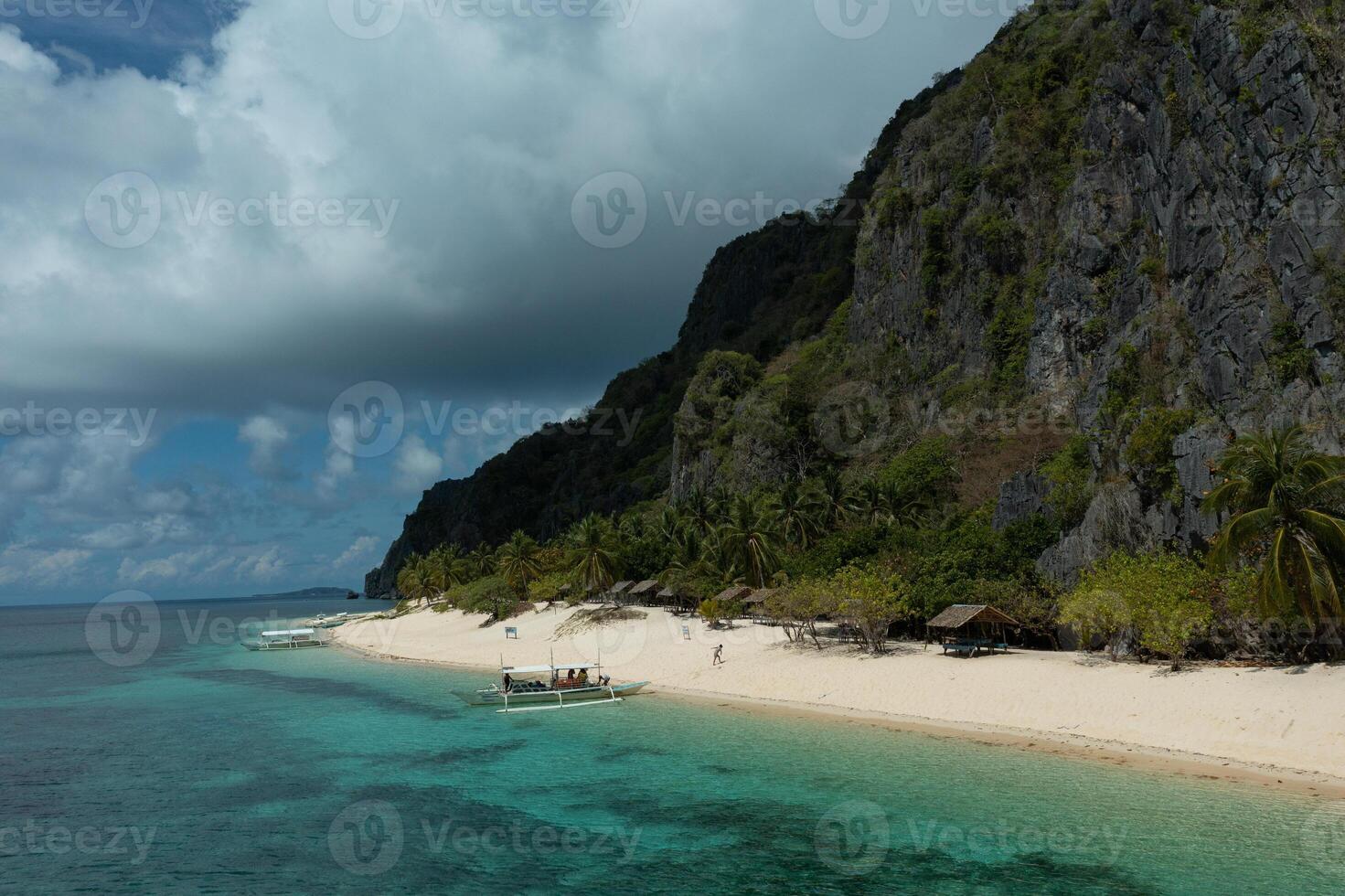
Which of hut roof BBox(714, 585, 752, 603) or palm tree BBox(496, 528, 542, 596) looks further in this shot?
palm tree BBox(496, 528, 542, 596)

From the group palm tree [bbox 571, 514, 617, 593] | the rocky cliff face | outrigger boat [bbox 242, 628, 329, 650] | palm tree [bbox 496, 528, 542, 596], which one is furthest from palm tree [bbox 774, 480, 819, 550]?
outrigger boat [bbox 242, 628, 329, 650]

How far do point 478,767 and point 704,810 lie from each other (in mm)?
10856

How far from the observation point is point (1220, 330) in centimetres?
4369

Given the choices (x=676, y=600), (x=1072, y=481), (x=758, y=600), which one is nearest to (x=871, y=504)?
(x=758, y=600)

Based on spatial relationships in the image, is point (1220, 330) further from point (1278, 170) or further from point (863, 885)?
point (863, 885)

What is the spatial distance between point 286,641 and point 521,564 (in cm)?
3040

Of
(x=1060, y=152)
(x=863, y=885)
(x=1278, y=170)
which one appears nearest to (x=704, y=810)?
(x=863, y=885)

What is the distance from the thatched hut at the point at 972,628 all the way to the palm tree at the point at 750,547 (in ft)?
61.8

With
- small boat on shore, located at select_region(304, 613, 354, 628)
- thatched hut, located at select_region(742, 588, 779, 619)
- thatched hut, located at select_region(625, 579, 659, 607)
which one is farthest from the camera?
small boat on shore, located at select_region(304, 613, 354, 628)

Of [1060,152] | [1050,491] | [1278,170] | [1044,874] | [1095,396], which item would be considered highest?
[1060,152]

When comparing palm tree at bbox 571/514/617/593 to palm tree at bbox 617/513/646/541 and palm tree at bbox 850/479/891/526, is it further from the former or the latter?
palm tree at bbox 850/479/891/526

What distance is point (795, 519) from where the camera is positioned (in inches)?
2687

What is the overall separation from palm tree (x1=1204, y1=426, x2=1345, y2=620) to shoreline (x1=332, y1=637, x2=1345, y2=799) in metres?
7.20

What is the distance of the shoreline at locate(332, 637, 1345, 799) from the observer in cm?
2398
